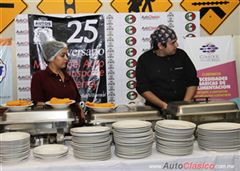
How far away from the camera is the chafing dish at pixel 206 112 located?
2238 millimetres

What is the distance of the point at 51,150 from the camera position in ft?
6.45

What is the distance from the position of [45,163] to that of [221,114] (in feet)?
3.76

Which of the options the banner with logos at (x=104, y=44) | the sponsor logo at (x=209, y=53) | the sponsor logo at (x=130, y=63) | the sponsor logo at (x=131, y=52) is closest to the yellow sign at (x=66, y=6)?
the banner with logos at (x=104, y=44)

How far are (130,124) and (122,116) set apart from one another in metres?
0.18

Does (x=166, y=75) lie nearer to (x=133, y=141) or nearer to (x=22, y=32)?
(x=133, y=141)

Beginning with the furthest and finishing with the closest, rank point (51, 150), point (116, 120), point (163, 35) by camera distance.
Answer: point (163, 35) → point (116, 120) → point (51, 150)

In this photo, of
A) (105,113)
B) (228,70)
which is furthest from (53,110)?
(228,70)

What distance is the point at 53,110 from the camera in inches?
84.5

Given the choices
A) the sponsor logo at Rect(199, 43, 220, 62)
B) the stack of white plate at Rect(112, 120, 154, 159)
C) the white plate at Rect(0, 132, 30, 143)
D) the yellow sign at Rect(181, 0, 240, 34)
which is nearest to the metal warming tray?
the stack of white plate at Rect(112, 120, 154, 159)

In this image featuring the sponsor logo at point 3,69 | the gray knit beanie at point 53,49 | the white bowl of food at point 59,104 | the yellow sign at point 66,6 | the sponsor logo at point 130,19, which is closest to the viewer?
the white bowl of food at point 59,104

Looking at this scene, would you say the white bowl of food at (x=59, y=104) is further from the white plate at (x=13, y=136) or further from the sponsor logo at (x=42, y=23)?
the sponsor logo at (x=42, y=23)

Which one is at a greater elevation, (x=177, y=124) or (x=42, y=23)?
(x=42, y=23)

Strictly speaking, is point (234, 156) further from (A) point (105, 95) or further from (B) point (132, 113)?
(A) point (105, 95)

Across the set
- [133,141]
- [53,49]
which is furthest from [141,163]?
[53,49]
